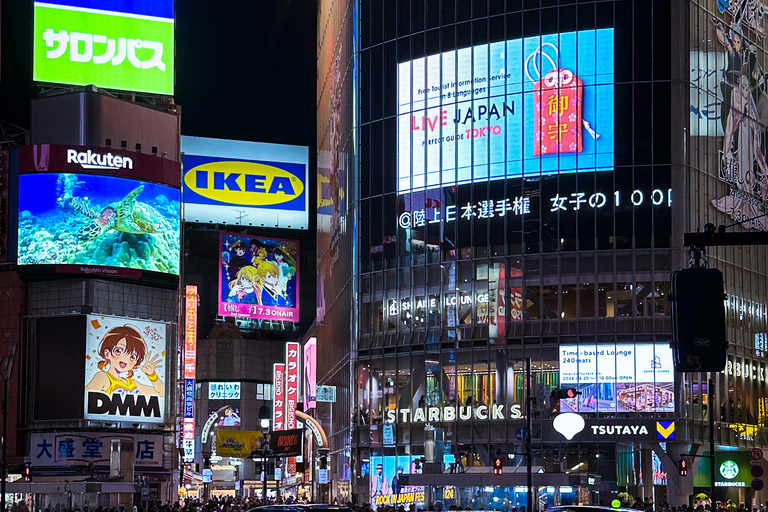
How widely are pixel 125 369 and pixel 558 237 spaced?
27.5 meters

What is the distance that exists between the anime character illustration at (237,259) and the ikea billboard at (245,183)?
4660 millimetres

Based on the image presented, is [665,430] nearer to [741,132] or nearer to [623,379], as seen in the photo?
[623,379]

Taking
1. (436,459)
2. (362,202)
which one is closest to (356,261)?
(362,202)

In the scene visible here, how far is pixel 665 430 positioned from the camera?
6184 centimetres

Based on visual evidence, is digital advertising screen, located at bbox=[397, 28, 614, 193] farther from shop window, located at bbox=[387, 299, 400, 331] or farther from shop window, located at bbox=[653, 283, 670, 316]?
shop window, located at bbox=[653, 283, 670, 316]

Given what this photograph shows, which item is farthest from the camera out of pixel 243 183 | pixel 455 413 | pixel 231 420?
pixel 231 420

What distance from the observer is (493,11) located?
2635 inches

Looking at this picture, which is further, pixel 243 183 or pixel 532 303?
pixel 243 183

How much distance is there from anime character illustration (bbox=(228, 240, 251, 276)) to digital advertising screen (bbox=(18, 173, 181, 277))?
4382 cm

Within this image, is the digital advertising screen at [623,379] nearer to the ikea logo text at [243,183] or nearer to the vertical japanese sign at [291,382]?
the vertical japanese sign at [291,382]

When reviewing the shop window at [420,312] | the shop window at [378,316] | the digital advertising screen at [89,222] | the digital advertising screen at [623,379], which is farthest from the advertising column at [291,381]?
the digital advertising screen at [623,379]

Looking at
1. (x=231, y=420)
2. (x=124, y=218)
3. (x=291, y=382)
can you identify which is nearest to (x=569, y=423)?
(x=124, y=218)

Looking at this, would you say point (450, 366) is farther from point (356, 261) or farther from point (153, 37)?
point (153, 37)

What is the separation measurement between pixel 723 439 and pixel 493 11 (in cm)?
2501
